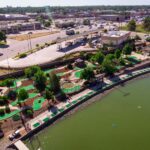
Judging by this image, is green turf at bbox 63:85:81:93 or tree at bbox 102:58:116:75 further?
tree at bbox 102:58:116:75

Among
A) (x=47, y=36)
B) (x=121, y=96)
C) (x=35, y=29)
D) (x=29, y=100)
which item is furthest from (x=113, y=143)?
(x=35, y=29)

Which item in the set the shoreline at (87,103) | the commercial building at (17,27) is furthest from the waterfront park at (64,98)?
the commercial building at (17,27)

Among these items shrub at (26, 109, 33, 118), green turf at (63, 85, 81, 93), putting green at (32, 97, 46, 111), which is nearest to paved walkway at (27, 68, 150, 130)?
shrub at (26, 109, 33, 118)

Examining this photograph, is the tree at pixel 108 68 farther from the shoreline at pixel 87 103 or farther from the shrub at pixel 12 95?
the shrub at pixel 12 95

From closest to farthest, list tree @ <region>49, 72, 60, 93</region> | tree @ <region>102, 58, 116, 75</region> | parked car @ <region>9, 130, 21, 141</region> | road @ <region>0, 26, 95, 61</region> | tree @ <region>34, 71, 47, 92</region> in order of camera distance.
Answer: parked car @ <region>9, 130, 21, 141</region> < tree @ <region>49, 72, 60, 93</region> < tree @ <region>34, 71, 47, 92</region> < tree @ <region>102, 58, 116, 75</region> < road @ <region>0, 26, 95, 61</region>

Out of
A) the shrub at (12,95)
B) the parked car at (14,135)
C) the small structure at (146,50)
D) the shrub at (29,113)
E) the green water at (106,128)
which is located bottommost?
the green water at (106,128)

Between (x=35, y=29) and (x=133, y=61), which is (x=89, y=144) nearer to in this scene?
(x=133, y=61)

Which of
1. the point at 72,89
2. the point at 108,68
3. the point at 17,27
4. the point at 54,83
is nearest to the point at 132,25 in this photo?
the point at 108,68

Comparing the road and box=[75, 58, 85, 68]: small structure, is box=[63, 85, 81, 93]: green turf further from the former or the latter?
the road
